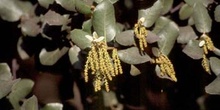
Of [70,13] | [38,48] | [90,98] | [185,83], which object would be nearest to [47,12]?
[70,13]

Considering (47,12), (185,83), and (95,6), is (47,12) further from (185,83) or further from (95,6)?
(185,83)

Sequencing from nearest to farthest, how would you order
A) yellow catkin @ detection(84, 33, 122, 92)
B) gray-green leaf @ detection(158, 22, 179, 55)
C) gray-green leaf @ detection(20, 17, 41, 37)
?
yellow catkin @ detection(84, 33, 122, 92)
gray-green leaf @ detection(158, 22, 179, 55)
gray-green leaf @ detection(20, 17, 41, 37)

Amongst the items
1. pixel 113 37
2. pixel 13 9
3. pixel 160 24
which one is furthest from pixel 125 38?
pixel 13 9

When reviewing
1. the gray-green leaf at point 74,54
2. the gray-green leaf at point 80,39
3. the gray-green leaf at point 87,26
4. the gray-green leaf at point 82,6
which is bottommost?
the gray-green leaf at point 74,54

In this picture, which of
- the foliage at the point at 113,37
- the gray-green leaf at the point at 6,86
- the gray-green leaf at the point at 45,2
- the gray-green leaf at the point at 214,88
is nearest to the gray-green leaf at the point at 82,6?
the foliage at the point at 113,37

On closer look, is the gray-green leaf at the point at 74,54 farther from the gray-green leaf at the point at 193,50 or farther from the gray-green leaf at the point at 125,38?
the gray-green leaf at the point at 193,50

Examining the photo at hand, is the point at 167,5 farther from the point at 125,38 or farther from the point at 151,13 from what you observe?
the point at 125,38

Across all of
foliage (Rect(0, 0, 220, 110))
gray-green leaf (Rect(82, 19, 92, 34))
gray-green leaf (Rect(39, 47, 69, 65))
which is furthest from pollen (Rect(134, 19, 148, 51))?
gray-green leaf (Rect(39, 47, 69, 65))

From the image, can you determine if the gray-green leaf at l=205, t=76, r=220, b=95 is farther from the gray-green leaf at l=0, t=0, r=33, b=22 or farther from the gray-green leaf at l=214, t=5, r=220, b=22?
the gray-green leaf at l=0, t=0, r=33, b=22
